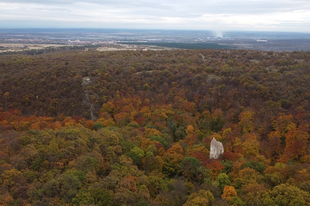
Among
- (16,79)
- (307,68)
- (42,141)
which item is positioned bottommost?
(42,141)

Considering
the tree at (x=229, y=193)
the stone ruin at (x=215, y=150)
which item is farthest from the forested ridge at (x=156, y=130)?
the stone ruin at (x=215, y=150)

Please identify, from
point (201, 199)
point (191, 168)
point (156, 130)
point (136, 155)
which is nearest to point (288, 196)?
point (201, 199)

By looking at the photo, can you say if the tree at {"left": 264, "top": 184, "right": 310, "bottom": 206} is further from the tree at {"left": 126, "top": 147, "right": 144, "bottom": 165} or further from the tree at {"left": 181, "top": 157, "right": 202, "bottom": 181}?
the tree at {"left": 126, "top": 147, "right": 144, "bottom": 165}

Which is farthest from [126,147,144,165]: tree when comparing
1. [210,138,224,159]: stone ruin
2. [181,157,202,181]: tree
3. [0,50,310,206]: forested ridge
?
[210,138,224,159]: stone ruin

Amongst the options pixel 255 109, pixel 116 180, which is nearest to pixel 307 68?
pixel 255 109

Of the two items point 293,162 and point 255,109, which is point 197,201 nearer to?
point 293,162

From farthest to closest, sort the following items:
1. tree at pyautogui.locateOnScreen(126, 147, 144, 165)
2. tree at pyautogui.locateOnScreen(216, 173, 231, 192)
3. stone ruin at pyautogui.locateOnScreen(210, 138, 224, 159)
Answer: stone ruin at pyautogui.locateOnScreen(210, 138, 224, 159)
tree at pyautogui.locateOnScreen(126, 147, 144, 165)
tree at pyautogui.locateOnScreen(216, 173, 231, 192)

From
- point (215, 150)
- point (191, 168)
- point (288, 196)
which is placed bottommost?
point (191, 168)

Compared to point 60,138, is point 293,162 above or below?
below

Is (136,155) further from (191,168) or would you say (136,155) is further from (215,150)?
(215,150)
